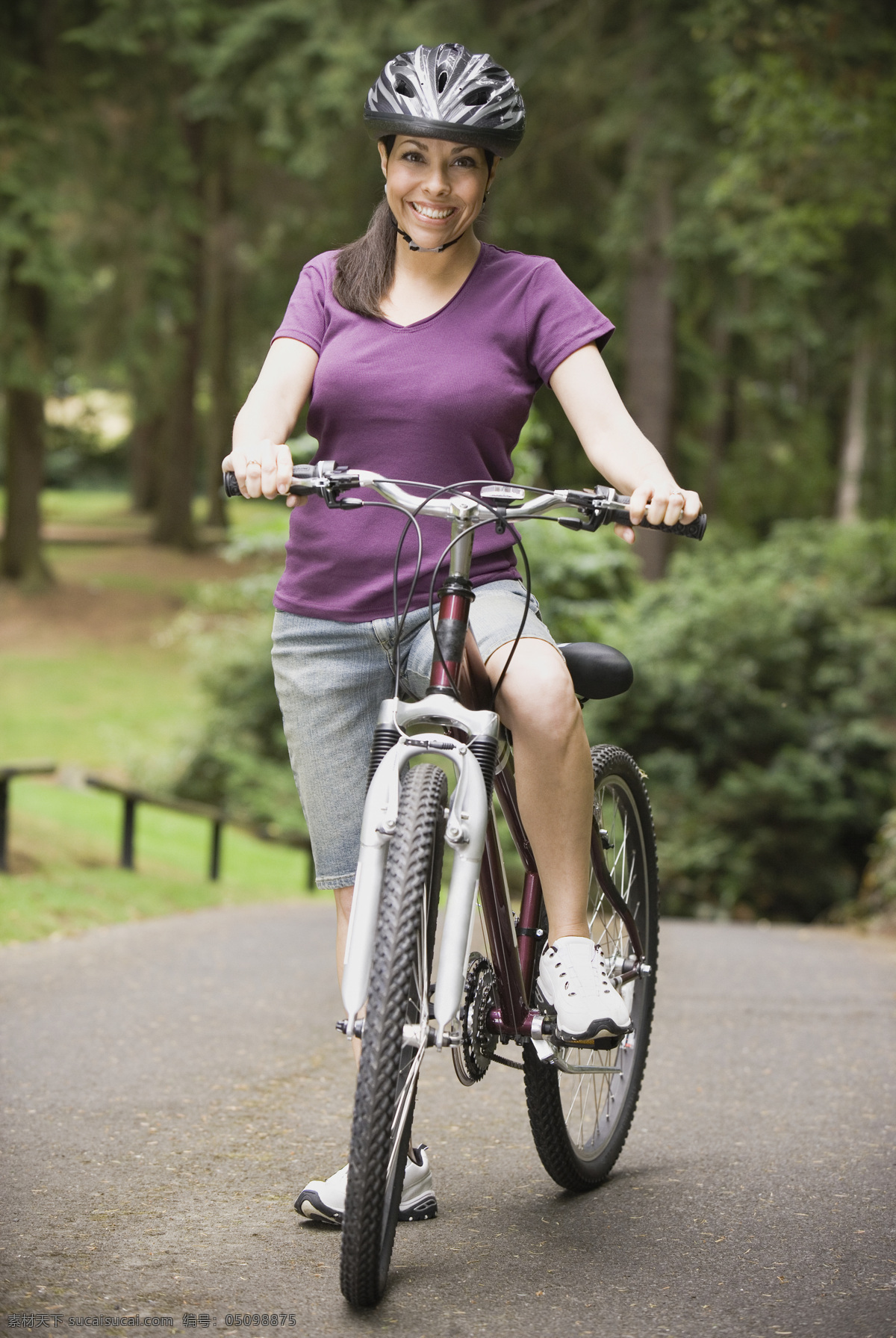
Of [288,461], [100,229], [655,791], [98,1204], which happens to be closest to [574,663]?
[288,461]

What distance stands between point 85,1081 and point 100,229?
22.4 meters

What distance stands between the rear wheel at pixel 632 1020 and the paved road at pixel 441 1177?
0.12 meters

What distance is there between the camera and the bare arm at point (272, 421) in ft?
8.83

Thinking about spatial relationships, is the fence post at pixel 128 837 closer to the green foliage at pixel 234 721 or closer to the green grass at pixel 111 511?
the green grass at pixel 111 511

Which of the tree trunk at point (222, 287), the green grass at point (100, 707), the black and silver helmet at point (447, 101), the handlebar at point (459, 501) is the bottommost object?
the green grass at point (100, 707)

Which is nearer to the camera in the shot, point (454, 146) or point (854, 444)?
point (454, 146)

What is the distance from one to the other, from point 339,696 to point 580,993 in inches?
30.7

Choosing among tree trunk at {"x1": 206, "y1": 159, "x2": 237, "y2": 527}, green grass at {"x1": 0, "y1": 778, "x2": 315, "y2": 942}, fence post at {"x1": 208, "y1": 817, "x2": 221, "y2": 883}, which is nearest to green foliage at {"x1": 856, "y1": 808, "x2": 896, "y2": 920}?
green grass at {"x1": 0, "y1": 778, "x2": 315, "y2": 942}

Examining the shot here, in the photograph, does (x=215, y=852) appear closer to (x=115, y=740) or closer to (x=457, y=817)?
(x=115, y=740)

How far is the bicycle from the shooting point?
248 cm

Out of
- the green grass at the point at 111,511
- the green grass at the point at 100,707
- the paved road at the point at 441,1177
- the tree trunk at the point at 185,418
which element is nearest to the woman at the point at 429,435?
the paved road at the point at 441,1177

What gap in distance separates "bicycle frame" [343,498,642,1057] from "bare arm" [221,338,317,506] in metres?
0.33

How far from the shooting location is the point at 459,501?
2674 millimetres

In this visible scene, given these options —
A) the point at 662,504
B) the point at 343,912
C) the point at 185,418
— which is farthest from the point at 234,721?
the point at 185,418
